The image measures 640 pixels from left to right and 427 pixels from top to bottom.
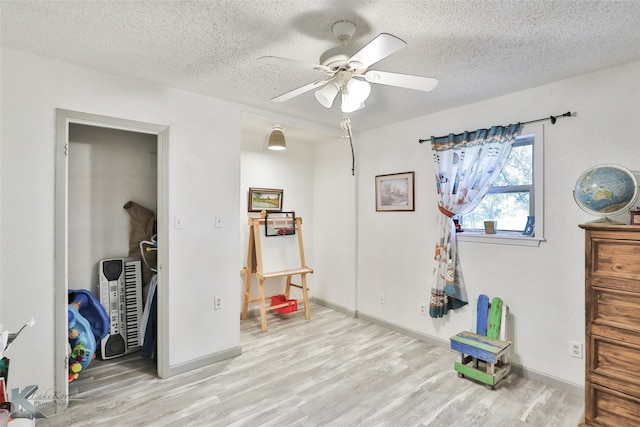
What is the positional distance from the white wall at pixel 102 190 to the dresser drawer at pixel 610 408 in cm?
389

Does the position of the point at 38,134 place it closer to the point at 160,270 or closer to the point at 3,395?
the point at 160,270

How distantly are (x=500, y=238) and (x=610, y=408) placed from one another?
1.31m

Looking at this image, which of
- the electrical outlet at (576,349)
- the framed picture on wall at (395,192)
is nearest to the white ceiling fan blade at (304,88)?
the framed picture on wall at (395,192)

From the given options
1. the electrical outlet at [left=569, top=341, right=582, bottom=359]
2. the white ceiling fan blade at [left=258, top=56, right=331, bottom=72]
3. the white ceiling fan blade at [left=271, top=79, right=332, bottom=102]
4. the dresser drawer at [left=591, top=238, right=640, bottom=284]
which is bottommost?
the electrical outlet at [left=569, top=341, right=582, bottom=359]

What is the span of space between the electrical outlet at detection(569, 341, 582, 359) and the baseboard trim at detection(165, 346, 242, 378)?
9.10 ft

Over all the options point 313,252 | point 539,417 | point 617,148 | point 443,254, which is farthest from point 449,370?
point 313,252

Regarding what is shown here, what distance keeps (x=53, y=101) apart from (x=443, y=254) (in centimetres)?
336

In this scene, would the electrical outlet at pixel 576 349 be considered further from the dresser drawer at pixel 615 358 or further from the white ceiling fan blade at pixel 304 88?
the white ceiling fan blade at pixel 304 88

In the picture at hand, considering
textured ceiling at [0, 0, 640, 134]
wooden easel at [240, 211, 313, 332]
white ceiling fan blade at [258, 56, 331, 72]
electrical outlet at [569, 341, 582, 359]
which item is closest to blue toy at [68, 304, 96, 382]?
wooden easel at [240, 211, 313, 332]

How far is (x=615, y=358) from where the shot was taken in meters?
1.90

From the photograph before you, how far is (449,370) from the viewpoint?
9.15 feet

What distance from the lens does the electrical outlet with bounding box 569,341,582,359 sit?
2.39 meters

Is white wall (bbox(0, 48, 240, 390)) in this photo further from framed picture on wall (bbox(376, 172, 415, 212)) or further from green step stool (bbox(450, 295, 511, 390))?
green step stool (bbox(450, 295, 511, 390))

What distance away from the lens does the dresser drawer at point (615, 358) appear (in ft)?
6.01
